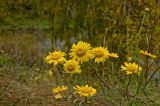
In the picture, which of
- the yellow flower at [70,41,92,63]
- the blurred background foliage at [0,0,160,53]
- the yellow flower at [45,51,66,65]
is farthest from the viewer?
the blurred background foliage at [0,0,160,53]

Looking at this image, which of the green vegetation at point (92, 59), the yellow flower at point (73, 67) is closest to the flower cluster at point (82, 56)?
the yellow flower at point (73, 67)

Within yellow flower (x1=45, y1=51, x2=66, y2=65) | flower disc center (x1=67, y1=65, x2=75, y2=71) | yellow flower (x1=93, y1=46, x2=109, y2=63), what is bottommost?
flower disc center (x1=67, y1=65, x2=75, y2=71)

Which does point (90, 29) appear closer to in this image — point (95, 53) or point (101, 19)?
point (101, 19)

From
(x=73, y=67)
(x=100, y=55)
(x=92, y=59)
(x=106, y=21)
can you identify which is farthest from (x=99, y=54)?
(x=106, y=21)

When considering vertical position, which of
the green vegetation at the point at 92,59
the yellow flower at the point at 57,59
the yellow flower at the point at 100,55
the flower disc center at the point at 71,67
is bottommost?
the green vegetation at the point at 92,59

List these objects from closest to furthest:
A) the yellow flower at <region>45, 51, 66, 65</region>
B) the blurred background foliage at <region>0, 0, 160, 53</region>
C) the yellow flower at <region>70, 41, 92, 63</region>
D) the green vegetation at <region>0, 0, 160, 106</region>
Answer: the yellow flower at <region>70, 41, 92, 63</region>, the yellow flower at <region>45, 51, 66, 65</region>, the green vegetation at <region>0, 0, 160, 106</region>, the blurred background foliage at <region>0, 0, 160, 53</region>

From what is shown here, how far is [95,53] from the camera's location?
115 inches

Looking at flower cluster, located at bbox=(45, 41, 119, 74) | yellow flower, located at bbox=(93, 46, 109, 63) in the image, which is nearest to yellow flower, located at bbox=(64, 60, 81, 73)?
flower cluster, located at bbox=(45, 41, 119, 74)

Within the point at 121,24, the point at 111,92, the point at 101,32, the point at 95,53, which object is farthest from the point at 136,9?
the point at 95,53

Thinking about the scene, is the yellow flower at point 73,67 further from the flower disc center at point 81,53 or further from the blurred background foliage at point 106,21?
the blurred background foliage at point 106,21

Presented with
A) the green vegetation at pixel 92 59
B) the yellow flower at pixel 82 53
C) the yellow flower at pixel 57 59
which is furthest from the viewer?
the green vegetation at pixel 92 59

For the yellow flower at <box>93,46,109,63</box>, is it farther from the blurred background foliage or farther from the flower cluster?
the blurred background foliage

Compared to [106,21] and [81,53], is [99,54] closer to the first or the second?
[81,53]

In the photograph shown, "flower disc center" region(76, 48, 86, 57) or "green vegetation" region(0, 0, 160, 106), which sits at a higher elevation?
"flower disc center" region(76, 48, 86, 57)
